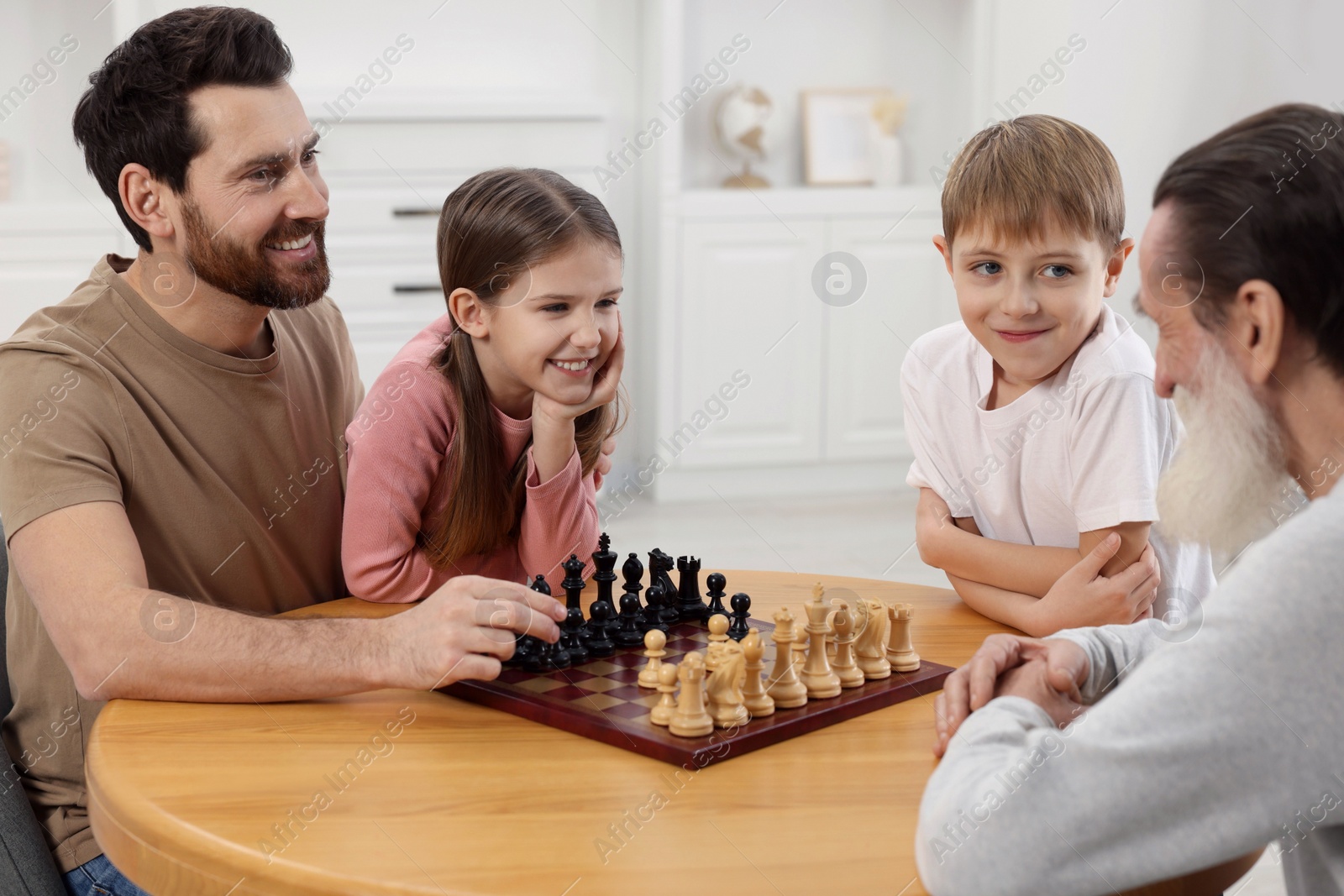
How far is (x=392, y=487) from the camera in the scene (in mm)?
1854

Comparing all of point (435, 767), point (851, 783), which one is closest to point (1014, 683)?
point (851, 783)

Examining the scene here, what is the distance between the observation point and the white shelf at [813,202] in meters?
5.46

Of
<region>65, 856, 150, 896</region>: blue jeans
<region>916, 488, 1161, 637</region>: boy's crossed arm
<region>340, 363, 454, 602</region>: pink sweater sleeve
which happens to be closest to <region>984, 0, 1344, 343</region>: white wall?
<region>916, 488, 1161, 637</region>: boy's crossed arm

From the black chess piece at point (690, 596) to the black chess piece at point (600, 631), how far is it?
0.46 feet

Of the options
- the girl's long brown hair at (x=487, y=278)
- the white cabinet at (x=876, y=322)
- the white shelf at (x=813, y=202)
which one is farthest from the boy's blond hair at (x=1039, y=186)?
the white cabinet at (x=876, y=322)

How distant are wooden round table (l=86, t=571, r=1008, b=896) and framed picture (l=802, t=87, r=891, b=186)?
15.4 ft

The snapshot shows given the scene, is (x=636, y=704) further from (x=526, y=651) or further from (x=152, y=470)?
(x=152, y=470)

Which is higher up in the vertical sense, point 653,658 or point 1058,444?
point 1058,444

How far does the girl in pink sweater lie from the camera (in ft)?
6.07

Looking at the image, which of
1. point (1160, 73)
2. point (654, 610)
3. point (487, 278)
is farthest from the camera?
point (1160, 73)

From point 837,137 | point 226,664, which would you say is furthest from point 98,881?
point 837,137

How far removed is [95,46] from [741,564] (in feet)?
10.7

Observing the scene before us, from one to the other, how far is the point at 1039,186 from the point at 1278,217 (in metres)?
0.80

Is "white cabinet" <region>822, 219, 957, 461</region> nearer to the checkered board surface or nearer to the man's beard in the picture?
the man's beard
